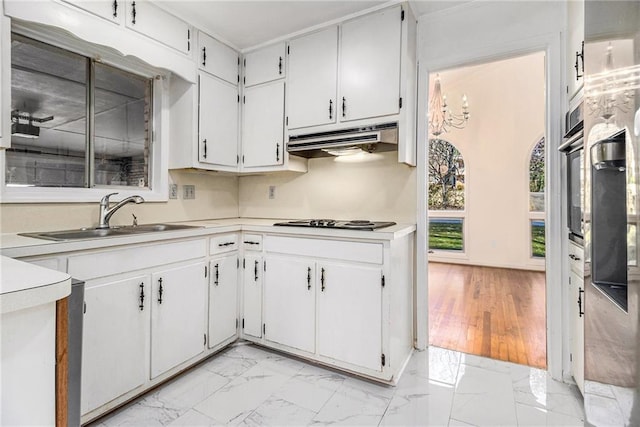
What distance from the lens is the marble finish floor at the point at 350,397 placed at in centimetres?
167

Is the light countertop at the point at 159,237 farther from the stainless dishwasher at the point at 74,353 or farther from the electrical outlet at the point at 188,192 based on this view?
the stainless dishwasher at the point at 74,353

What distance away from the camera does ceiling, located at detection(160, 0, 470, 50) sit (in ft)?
7.39

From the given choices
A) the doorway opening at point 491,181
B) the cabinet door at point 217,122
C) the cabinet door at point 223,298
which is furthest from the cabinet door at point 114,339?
the doorway opening at point 491,181

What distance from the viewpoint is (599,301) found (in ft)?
2.25

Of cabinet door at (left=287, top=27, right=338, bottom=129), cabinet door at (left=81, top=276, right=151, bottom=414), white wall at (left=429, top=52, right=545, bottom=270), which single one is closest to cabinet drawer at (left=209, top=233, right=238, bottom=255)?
cabinet door at (left=81, top=276, right=151, bottom=414)

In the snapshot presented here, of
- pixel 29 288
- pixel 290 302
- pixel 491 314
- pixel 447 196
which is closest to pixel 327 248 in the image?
pixel 290 302

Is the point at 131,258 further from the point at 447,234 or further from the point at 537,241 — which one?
the point at 537,241

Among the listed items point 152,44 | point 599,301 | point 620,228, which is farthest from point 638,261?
point 152,44

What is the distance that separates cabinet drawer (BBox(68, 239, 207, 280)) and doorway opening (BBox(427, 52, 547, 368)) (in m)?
3.50

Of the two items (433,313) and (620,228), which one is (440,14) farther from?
(433,313)

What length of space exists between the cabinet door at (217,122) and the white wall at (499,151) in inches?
161

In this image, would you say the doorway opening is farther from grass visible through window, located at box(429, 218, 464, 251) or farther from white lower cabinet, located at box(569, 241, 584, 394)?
white lower cabinet, located at box(569, 241, 584, 394)

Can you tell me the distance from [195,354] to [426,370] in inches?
61.3

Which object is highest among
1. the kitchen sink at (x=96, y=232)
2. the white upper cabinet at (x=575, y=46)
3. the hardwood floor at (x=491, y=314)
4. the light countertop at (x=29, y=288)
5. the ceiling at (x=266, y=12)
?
the ceiling at (x=266, y=12)
